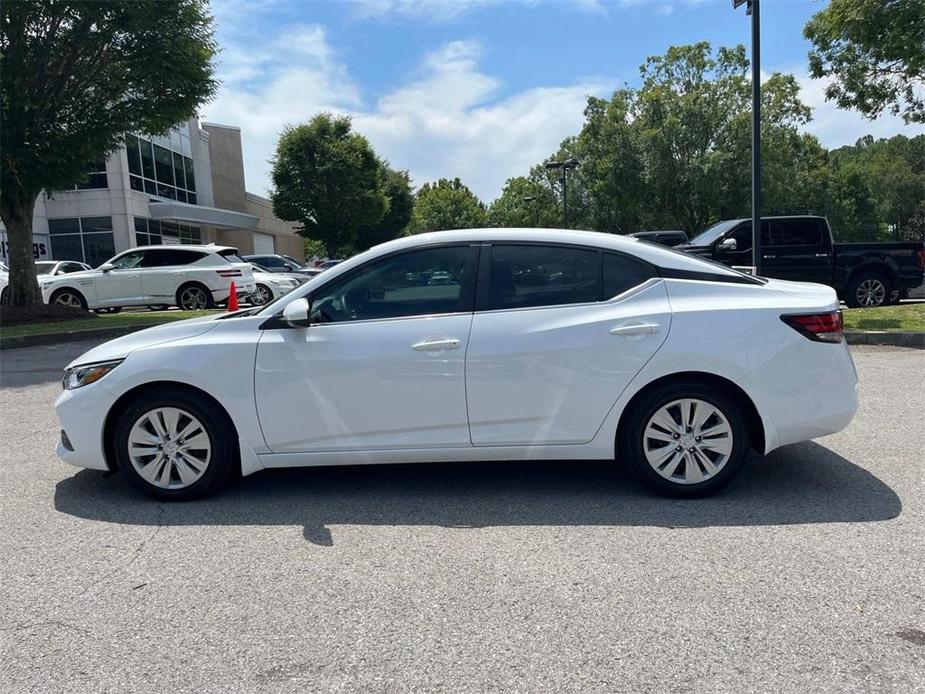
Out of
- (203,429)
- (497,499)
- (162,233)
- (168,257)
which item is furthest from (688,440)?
(162,233)

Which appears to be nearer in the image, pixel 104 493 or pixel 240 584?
pixel 240 584

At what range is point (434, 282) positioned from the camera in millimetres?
4375

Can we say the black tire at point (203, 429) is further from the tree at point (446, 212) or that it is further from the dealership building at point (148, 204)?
the tree at point (446, 212)

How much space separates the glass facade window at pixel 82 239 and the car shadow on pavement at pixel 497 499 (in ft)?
100

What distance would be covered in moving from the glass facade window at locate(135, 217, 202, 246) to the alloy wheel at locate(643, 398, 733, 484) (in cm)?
3203

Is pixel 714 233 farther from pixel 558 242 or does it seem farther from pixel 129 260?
pixel 129 260

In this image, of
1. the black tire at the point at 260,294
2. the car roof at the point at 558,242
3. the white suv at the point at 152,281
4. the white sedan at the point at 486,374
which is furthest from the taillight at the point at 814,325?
the black tire at the point at 260,294

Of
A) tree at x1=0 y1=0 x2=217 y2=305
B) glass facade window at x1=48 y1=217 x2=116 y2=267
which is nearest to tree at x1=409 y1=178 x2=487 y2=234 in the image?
glass facade window at x1=48 y1=217 x2=116 y2=267

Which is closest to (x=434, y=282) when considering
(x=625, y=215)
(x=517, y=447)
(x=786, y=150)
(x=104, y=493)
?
(x=517, y=447)

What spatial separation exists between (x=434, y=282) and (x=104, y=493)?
2511 millimetres

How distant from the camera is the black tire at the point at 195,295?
17.2 metres

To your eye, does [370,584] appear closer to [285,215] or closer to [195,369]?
[195,369]

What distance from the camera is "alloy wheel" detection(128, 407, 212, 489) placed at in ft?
14.1

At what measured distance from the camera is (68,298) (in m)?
17.2
